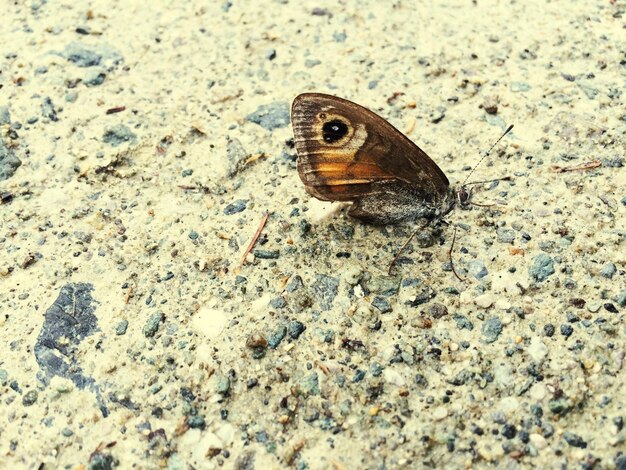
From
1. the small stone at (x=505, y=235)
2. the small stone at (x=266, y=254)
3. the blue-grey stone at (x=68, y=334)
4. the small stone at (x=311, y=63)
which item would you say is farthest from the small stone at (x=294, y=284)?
the small stone at (x=311, y=63)

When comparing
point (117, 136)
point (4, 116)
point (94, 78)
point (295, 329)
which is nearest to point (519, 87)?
point (295, 329)

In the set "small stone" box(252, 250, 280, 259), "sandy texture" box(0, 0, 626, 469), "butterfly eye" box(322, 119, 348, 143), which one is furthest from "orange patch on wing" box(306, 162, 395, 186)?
"small stone" box(252, 250, 280, 259)

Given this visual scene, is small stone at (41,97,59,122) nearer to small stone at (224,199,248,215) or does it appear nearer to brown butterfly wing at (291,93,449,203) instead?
small stone at (224,199,248,215)

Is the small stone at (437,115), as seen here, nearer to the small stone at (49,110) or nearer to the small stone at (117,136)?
the small stone at (117,136)

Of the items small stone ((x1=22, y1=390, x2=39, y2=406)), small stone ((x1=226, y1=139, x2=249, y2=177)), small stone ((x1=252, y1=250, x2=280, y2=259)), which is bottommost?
small stone ((x1=22, y1=390, x2=39, y2=406))

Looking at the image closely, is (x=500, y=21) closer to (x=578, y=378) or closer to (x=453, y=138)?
(x=453, y=138)
